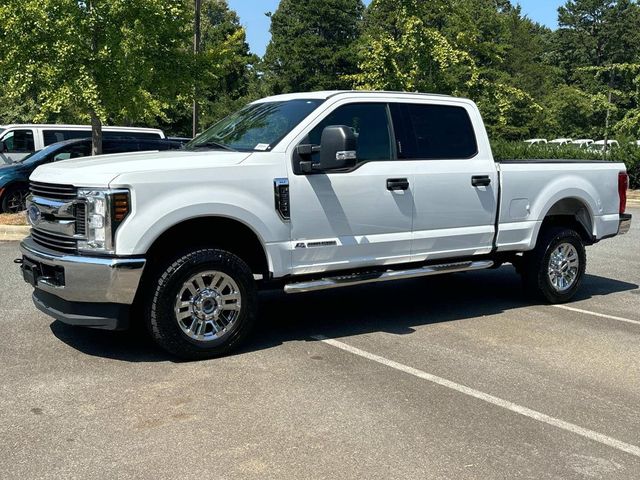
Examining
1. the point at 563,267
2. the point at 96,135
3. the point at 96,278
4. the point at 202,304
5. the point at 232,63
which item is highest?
the point at 232,63

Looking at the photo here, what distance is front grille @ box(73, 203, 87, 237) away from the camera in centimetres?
493

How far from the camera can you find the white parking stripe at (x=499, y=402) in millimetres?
4013

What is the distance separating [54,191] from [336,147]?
2.15 meters

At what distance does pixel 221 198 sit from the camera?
5.21m

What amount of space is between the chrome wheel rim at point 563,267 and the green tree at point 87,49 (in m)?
8.25

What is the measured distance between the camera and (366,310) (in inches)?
278

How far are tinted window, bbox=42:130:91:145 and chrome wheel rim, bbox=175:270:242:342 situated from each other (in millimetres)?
13261

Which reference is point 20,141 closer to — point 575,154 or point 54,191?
point 54,191

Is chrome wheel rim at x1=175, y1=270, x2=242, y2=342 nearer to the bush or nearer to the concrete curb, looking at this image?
the concrete curb

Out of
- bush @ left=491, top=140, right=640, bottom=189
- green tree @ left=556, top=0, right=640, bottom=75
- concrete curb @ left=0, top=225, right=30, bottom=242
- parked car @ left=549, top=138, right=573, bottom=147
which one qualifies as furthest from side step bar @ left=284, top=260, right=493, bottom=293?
green tree @ left=556, top=0, right=640, bottom=75

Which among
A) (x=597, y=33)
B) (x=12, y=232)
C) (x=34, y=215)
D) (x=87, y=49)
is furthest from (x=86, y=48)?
(x=597, y=33)

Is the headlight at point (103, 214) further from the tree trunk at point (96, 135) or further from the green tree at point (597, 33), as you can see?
the green tree at point (597, 33)

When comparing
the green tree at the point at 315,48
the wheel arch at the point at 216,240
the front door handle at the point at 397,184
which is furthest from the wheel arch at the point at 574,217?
the green tree at the point at 315,48

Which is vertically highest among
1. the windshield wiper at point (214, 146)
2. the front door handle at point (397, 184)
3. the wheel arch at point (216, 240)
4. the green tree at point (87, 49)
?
the green tree at point (87, 49)
